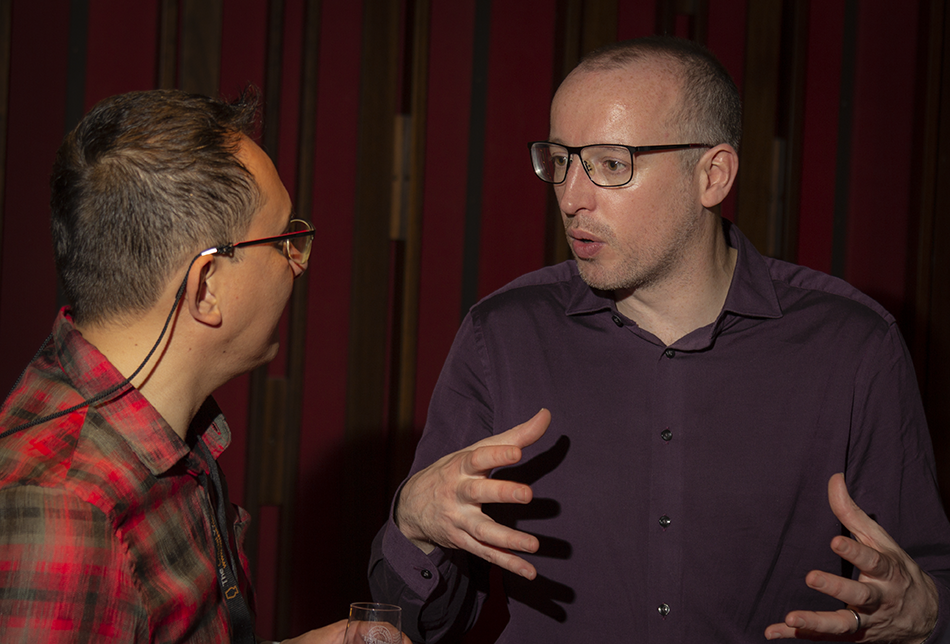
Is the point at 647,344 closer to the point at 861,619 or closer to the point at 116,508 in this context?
the point at 861,619

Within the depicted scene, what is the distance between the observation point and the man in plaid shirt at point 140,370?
0.98 metres

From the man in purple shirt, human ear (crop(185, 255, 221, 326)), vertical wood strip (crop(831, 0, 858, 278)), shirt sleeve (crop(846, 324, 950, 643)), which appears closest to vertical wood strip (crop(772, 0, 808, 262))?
vertical wood strip (crop(831, 0, 858, 278))

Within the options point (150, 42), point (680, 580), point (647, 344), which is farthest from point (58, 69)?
point (680, 580)

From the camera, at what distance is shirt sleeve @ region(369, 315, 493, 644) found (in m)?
1.57

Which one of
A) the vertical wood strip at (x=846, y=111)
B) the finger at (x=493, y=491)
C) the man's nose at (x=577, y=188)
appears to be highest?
the vertical wood strip at (x=846, y=111)

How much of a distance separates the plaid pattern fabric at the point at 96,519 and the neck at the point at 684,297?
3.37ft

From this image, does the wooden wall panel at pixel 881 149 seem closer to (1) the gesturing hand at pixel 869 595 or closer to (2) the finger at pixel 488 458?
(1) the gesturing hand at pixel 869 595

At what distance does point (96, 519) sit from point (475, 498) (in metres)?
0.58

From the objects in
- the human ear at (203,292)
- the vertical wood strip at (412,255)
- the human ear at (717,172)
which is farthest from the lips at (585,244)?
the vertical wood strip at (412,255)

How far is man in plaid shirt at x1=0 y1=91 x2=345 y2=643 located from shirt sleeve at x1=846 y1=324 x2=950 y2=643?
1.19m

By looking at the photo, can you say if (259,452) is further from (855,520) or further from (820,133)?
(820,133)

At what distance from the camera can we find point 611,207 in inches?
66.0

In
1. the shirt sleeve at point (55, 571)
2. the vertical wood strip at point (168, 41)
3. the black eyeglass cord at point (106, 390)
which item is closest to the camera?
the shirt sleeve at point (55, 571)

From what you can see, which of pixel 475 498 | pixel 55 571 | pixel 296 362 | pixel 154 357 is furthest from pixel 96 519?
pixel 296 362
